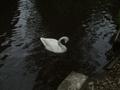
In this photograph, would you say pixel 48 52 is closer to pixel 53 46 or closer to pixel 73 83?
pixel 53 46

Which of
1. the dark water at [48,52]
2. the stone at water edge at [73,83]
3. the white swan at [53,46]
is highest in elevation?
the stone at water edge at [73,83]

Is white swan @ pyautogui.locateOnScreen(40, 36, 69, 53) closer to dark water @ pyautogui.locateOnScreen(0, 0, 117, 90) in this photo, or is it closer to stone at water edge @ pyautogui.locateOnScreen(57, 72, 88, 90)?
dark water @ pyautogui.locateOnScreen(0, 0, 117, 90)

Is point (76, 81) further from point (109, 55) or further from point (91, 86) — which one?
point (109, 55)

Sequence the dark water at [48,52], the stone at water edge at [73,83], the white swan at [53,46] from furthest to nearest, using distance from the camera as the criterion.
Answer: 1. the white swan at [53,46]
2. the dark water at [48,52]
3. the stone at water edge at [73,83]

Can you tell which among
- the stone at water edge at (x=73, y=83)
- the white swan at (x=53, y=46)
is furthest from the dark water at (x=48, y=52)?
the stone at water edge at (x=73, y=83)

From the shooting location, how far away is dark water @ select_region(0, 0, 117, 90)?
350 inches

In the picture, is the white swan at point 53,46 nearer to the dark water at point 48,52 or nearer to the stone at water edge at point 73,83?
the dark water at point 48,52

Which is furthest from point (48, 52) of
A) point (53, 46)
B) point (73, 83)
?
point (73, 83)

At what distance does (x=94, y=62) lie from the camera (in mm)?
9766

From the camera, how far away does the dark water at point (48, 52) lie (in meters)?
8.89

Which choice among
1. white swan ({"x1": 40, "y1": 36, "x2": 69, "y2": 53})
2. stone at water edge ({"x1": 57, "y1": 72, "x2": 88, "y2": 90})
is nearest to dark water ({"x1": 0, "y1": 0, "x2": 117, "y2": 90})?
white swan ({"x1": 40, "y1": 36, "x2": 69, "y2": 53})

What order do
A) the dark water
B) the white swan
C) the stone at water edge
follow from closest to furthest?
the stone at water edge → the dark water → the white swan

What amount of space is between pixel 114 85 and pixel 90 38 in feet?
18.7

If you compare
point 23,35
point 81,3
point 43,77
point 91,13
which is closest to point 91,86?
point 43,77
